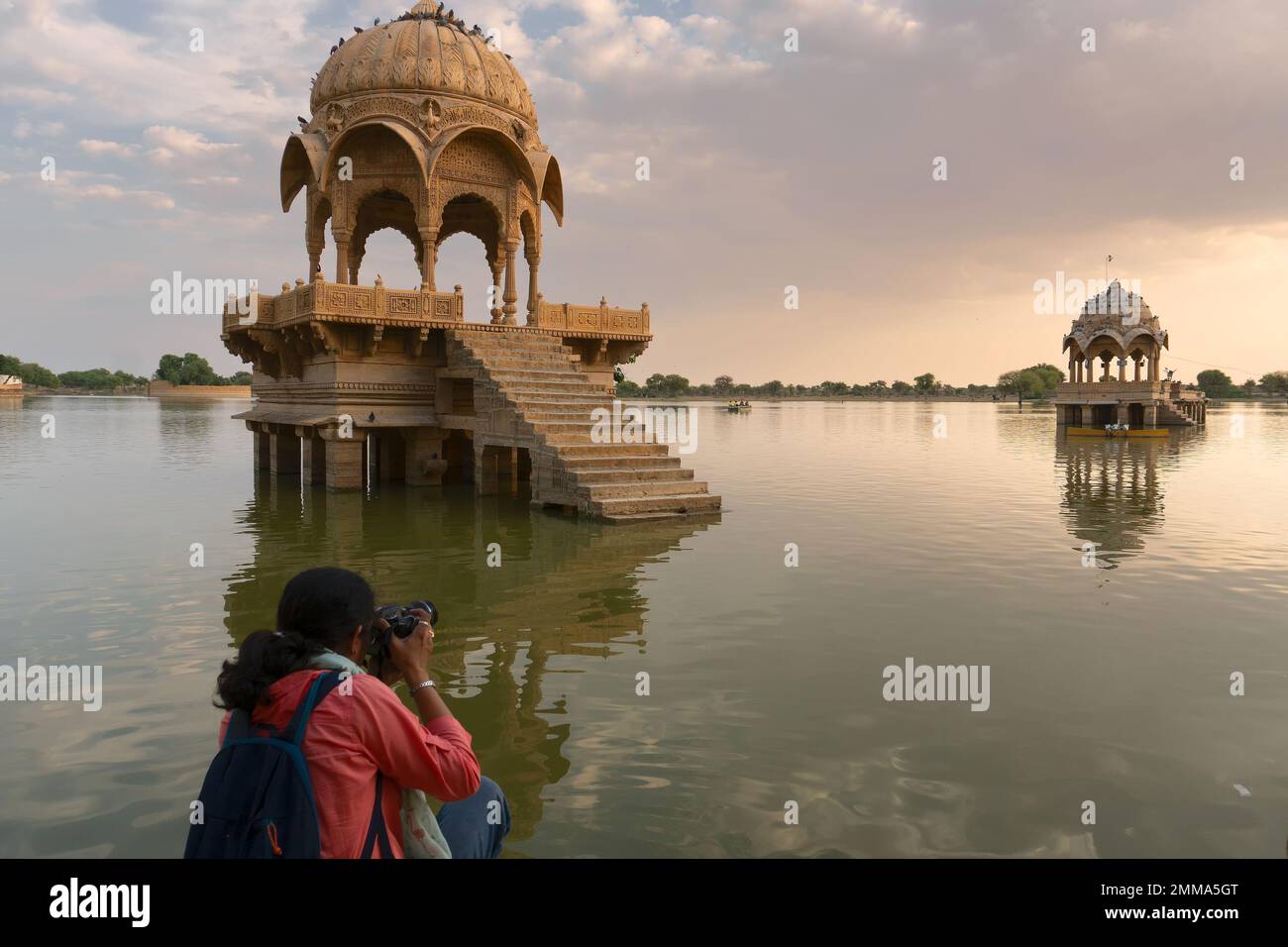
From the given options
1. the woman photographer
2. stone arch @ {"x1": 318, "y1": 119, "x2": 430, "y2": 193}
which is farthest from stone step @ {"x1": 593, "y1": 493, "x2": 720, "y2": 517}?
the woman photographer

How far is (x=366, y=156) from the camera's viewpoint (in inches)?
762

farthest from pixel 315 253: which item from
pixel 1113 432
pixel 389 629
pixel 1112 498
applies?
pixel 1113 432

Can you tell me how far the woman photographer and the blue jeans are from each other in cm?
34

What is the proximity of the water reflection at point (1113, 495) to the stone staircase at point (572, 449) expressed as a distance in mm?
5779

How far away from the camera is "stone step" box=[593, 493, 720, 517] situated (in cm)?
1359

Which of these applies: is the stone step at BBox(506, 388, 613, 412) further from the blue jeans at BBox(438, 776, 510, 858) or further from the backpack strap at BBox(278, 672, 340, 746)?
the backpack strap at BBox(278, 672, 340, 746)

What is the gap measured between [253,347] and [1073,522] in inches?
709

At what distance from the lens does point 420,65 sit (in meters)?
19.0

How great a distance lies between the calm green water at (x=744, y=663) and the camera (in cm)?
427

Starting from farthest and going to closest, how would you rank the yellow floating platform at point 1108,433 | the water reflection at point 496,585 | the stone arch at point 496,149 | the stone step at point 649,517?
the yellow floating platform at point 1108,433
the stone arch at point 496,149
the stone step at point 649,517
the water reflection at point 496,585

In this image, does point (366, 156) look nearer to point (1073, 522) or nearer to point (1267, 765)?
point (1073, 522)

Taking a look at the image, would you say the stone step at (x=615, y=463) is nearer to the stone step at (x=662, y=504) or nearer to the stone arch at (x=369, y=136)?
the stone step at (x=662, y=504)

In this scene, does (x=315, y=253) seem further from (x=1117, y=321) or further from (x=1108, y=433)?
(x=1117, y=321)

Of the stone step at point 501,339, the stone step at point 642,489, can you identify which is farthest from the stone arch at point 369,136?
the stone step at point 642,489
